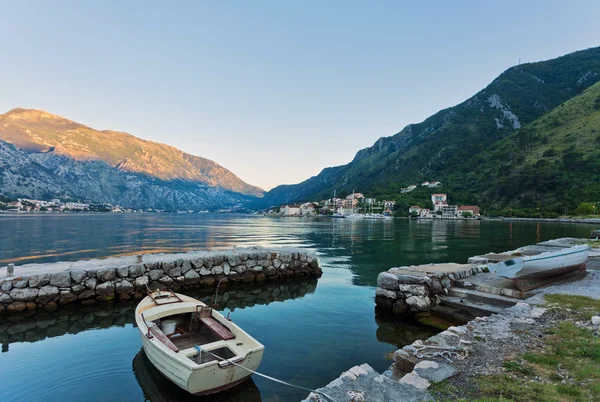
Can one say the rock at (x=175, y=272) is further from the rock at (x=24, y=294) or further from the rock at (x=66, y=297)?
the rock at (x=24, y=294)

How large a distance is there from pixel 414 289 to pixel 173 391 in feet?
31.2

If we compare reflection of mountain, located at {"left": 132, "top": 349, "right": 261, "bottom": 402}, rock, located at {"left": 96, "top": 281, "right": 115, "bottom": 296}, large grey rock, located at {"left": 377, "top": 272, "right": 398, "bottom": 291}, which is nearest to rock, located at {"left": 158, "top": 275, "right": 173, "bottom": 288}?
rock, located at {"left": 96, "top": 281, "right": 115, "bottom": 296}

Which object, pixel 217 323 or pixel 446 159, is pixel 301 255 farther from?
pixel 446 159

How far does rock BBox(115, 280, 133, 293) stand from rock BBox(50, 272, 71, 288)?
205 centimetres

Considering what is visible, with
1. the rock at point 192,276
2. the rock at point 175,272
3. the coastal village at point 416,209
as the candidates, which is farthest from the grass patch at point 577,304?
the coastal village at point 416,209

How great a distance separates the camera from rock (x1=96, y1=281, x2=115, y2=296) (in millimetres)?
15562

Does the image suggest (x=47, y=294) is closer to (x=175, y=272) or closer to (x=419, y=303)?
(x=175, y=272)

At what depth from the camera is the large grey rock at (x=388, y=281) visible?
13727mm

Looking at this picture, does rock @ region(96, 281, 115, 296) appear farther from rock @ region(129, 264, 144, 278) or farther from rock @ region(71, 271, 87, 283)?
rock @ region(129, 264, 144, 278)

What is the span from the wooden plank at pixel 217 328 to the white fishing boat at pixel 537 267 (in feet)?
36.0

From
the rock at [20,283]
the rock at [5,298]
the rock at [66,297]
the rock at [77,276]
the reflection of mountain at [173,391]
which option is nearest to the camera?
the reflection of mountain at [173,391]

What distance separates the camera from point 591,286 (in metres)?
12.8

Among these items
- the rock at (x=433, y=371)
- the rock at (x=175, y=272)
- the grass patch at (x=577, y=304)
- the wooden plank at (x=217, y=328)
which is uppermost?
the grass patch at (x=577, y=304)

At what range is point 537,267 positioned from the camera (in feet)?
42.3
